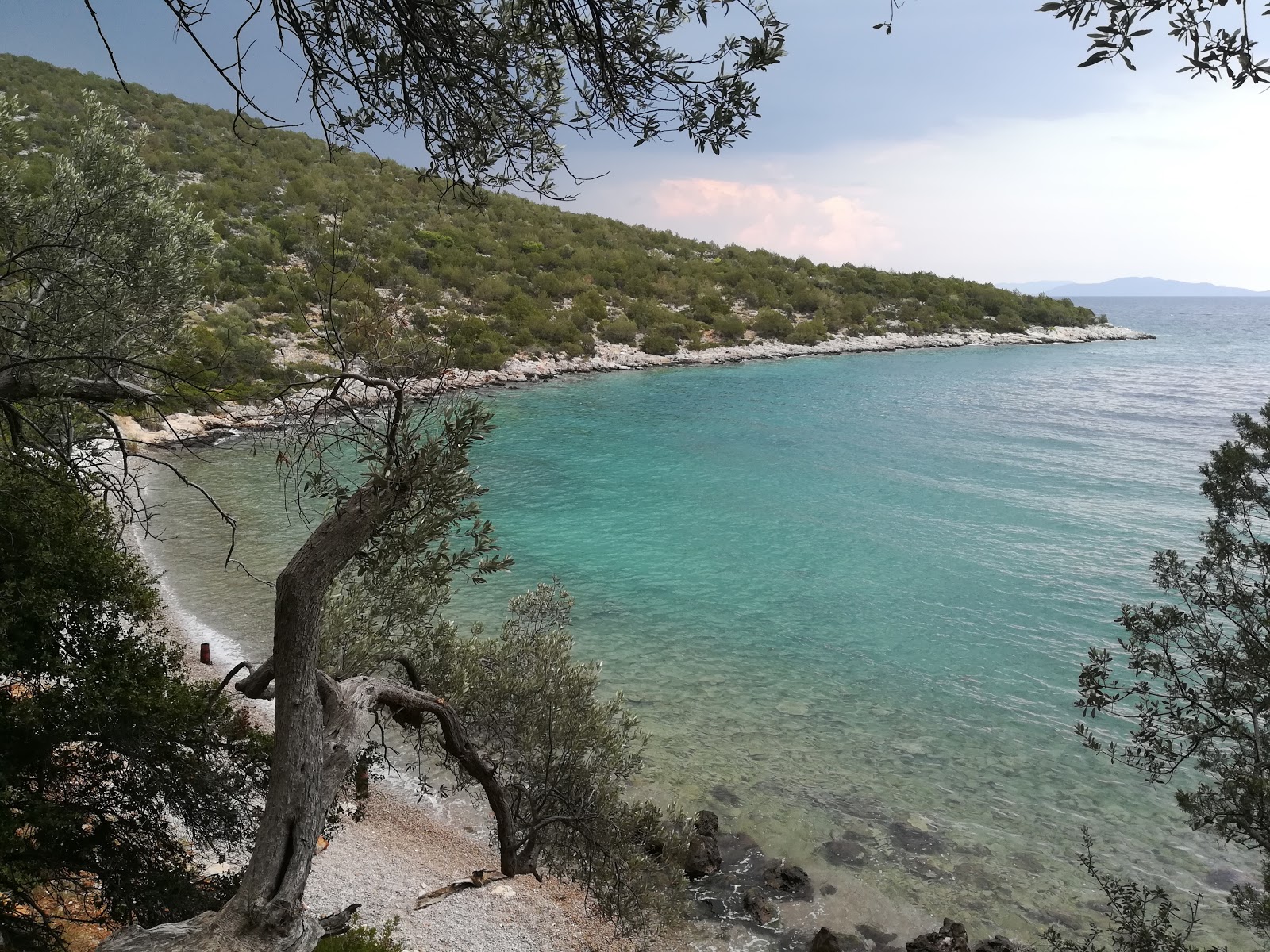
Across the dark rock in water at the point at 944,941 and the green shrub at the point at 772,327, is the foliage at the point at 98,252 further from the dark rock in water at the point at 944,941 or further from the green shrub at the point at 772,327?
the green shrub at the point at 772,327

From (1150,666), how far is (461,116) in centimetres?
752

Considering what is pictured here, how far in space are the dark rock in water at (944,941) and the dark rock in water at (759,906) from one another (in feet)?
4.84

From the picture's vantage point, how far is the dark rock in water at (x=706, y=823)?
32.9 feet

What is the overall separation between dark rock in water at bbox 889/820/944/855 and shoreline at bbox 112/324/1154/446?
1686 cm

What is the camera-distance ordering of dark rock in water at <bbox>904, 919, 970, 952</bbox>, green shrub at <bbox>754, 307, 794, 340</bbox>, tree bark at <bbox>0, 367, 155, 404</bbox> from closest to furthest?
tree bark at <bbox>0, 367, 155, 404</bbox>
dark rock in water at <bbox>904, 919, 970, 952</bbox>
green shrub at <bbox>754, 307, 794, 340</bbox>

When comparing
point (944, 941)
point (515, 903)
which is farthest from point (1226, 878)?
point (515, 903)

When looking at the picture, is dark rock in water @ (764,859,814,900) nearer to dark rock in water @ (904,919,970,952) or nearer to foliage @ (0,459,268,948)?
dark rock in water @ (904,919,970,952)

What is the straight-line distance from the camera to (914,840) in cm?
1016

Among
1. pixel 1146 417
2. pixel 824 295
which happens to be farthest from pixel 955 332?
pixel 1146 417

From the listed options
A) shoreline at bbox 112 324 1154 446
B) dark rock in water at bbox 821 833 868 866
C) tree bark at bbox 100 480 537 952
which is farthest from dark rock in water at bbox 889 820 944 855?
shoreline at bbox 112 324 1154 446

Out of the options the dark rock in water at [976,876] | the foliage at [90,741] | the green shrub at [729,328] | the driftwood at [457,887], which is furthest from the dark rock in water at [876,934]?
the green shrub at [729,328]

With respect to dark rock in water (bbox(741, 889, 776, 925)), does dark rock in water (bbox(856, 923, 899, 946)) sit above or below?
below

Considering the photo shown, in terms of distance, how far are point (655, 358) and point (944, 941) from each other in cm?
4504

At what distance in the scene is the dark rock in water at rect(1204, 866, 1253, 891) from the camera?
9.46 m
